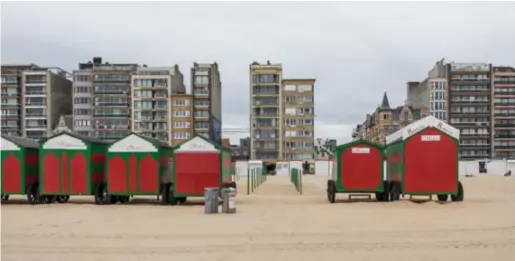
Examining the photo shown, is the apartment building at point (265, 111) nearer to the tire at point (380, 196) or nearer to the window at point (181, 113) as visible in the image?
the window at point (181, 113)

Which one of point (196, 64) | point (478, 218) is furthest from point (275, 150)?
point (478, 218)

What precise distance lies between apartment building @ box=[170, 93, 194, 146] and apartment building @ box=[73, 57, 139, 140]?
7565mm

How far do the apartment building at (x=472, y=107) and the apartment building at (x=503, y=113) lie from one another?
3.28ft

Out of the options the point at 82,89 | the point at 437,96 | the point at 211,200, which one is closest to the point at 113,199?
the point at 211,200

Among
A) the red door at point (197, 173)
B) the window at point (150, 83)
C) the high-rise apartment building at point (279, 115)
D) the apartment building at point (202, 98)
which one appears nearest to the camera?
the red door at point (197, 173)

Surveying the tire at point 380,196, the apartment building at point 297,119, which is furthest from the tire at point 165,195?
the apartment building at point 297,119

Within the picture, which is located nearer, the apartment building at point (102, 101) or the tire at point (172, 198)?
the tire at point (172, 198)

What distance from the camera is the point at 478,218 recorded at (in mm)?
18562

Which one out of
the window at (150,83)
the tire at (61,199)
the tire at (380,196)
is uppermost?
the window at (150,83)

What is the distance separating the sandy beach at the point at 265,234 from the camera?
39.2ft

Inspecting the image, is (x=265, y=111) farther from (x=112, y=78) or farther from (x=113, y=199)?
(x=113, y=199)

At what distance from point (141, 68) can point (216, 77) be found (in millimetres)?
14887

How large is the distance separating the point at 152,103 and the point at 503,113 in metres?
60.5

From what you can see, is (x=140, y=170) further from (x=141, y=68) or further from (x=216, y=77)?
(x=216, y=77)
